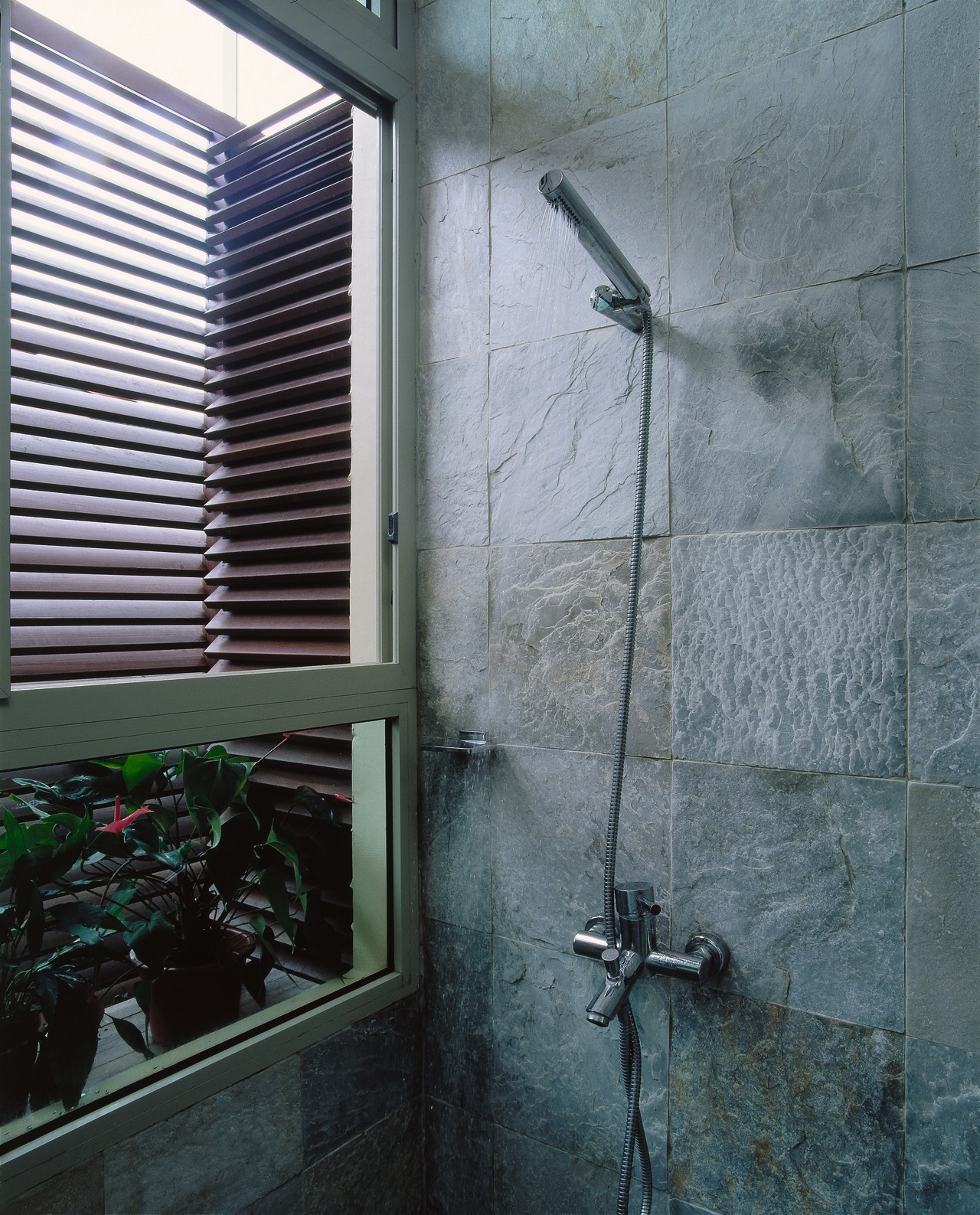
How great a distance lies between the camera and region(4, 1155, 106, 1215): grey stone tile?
910 mm

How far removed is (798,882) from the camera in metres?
1.09

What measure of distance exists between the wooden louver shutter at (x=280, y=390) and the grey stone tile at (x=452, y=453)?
0.47ft

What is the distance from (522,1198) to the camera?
1322 millimetres

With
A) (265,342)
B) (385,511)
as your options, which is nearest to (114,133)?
(265,342)

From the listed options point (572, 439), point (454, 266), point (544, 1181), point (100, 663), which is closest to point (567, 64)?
point (454, 266)

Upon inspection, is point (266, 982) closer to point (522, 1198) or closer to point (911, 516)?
Result: point (522, 1198)

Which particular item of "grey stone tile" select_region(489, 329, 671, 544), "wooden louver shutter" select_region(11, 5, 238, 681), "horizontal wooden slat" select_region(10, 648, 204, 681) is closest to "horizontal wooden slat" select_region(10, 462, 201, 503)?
"wooden louver shutter" select_region(11, 5, 238, 681)

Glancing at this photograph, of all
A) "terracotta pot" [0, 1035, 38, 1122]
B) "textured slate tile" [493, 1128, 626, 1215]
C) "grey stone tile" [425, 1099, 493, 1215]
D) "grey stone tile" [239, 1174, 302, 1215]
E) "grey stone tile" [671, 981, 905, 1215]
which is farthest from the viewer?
"grey stone tile" [425, 1099, 493, 1215]

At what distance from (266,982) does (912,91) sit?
Result: 1.55 m

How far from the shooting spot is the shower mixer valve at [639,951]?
1.09m

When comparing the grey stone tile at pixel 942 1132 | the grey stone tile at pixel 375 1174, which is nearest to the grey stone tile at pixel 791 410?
the grey stone tile at pixel 942 1132

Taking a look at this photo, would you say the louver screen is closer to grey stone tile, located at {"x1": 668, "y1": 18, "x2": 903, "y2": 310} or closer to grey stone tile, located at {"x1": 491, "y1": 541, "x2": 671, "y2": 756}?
grey stone tile, located at {"x1": 491, "y1": 541, "x2": 671, "y2": 756}

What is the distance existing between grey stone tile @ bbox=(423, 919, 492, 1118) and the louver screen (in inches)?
21.6

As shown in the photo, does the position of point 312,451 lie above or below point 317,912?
above
